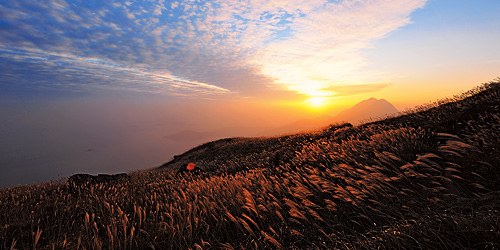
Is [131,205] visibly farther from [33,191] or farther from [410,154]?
[410,154]

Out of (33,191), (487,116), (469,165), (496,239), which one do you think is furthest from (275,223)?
(33,191)

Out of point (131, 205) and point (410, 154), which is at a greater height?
point (410, 154)

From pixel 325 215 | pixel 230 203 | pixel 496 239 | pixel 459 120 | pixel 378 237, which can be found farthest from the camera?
pixel 459 120

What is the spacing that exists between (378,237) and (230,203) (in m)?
2.53

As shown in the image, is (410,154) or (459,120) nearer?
(410,154)

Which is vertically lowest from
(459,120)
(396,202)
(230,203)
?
(230,203)

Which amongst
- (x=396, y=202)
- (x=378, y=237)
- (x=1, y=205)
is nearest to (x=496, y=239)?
(x=378, y=237)

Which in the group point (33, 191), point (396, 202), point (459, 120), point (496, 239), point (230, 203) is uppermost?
point (459, 120)

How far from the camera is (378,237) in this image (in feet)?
7.32

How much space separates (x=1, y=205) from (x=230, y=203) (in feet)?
21.9

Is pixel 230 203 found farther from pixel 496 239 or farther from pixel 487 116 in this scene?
pixel 487 116

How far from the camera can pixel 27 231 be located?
13.9 feet

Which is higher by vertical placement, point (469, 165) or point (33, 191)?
point (469, 165)

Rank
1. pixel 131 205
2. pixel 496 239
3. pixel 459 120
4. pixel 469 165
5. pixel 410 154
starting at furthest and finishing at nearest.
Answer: pixel 459 120, pixel 131 205, pixel 410 154, pixel 469 165, pixel 496 239
